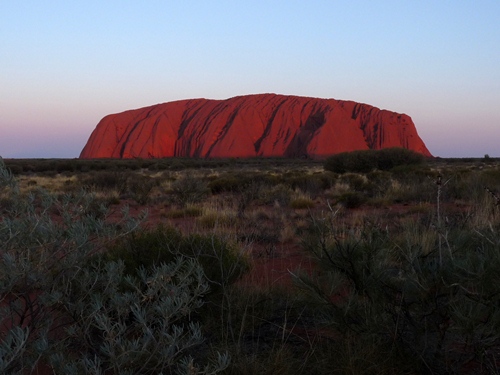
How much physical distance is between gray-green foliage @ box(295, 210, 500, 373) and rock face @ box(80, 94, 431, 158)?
71.0m

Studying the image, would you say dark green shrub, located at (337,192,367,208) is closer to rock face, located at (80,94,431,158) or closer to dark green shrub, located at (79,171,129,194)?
dark green shrub, located at (79,171,129,194)

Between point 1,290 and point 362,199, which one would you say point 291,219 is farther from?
point 1,290

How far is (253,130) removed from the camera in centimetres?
8262

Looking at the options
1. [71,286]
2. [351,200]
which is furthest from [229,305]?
[351,200]

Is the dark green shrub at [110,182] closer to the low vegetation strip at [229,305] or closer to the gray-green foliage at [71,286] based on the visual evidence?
the low vegetation strip at [229,305]

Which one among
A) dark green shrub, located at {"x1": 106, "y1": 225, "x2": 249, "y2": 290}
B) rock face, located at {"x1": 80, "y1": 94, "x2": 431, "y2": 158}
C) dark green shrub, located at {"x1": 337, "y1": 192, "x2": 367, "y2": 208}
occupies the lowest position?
dark green shrub, located at {"x1": 337, "y1": 192, "x2": 367, "y2": 208}

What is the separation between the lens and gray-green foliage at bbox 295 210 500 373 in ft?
7.61

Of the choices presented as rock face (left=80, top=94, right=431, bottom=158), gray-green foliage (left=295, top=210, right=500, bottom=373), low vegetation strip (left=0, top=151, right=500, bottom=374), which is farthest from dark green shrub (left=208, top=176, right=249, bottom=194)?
rock face (left=80, top=94, right=431, bottom=158)

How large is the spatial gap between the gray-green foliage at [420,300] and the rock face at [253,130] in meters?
71.0

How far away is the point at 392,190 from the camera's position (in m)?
14.5

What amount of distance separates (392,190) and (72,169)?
27187mm

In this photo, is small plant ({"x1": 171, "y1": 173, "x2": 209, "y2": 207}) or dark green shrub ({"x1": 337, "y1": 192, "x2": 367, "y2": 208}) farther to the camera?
small plant ({"x1": 171, "y1": 173, "x2": 209, "y2": 207})

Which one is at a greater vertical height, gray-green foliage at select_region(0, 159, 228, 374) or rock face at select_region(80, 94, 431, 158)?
rock face at select_region(80, 94, 431, 158)

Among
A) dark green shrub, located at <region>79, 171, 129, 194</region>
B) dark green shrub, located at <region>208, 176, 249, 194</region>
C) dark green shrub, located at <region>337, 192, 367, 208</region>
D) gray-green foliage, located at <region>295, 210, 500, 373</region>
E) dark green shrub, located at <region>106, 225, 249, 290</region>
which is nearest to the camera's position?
gray-green foliage, located at <region>295, 210, 500, 373</region>
